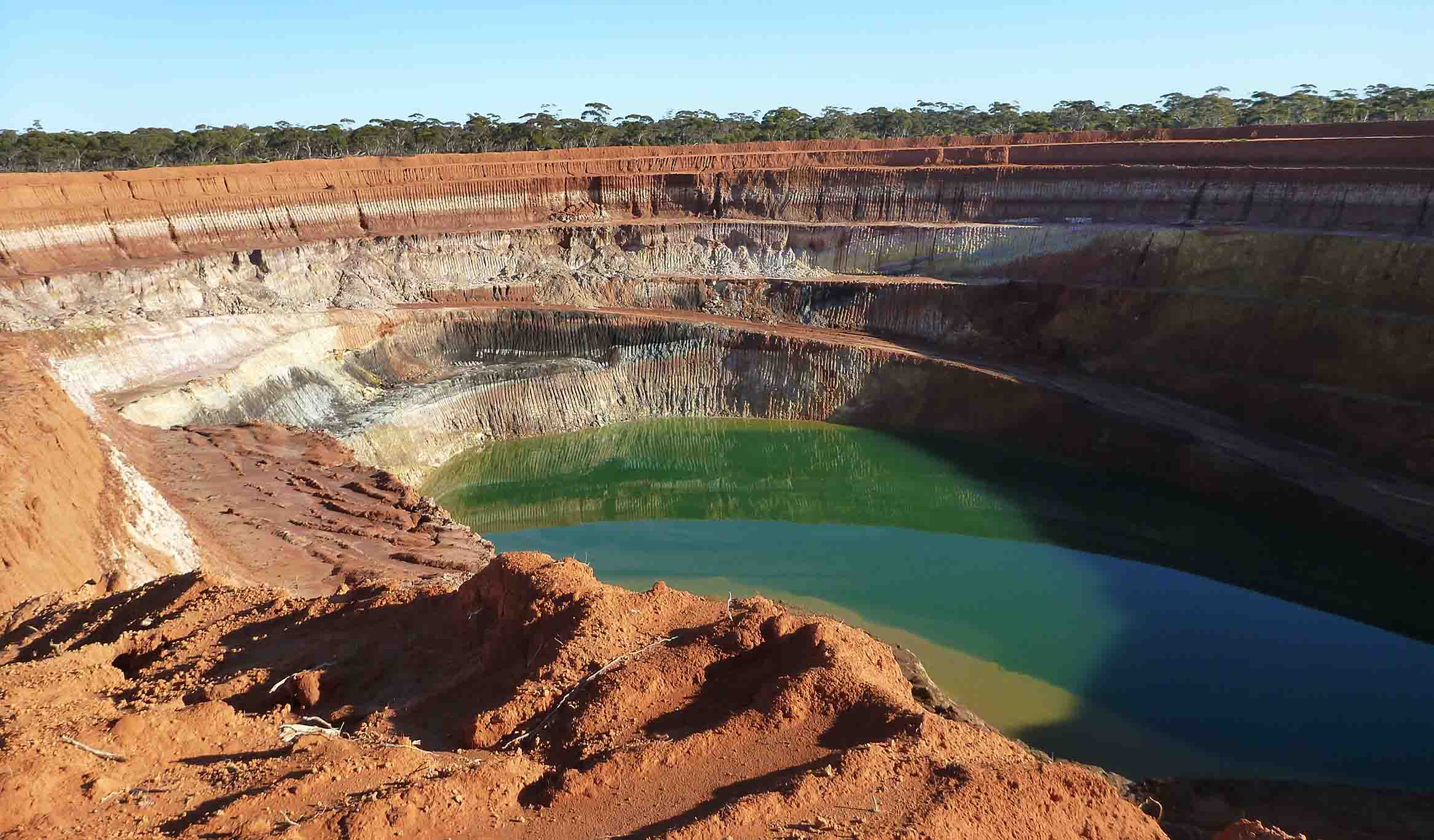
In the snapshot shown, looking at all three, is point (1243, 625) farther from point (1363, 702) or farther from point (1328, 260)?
point (1328, 260)

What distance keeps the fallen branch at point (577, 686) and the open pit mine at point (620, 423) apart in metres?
0.04

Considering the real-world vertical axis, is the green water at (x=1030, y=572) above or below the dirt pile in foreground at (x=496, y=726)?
below

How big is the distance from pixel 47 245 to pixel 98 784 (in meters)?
27.7

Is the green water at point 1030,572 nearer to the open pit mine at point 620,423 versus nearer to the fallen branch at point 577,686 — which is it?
the open pit mine at point 620,423

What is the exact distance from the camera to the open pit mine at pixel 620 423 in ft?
19.5

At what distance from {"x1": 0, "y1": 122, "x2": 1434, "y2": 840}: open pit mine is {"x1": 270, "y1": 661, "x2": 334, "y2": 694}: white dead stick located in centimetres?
4

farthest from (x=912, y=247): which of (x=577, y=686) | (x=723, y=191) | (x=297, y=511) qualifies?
(x=577, y=686)

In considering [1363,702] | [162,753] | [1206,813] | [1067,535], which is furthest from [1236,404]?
[162,753]

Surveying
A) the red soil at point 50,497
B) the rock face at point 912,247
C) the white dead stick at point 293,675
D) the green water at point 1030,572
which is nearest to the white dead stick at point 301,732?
the white dead stick at point 293,675

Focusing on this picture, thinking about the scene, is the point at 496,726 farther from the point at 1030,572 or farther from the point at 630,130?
the point at 630,130

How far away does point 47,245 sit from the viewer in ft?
87.9

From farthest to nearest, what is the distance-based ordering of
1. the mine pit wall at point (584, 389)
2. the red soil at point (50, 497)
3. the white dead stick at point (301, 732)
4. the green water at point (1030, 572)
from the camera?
the mine pit wall at point (584, 389) < the green water at point (1030, 572) < the red soil at point (50, 497) < the white dead stick at point (301, 732)

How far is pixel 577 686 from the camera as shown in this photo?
692 centimetres

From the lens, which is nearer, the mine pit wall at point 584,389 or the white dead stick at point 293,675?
the white dead stick at point 293,675
